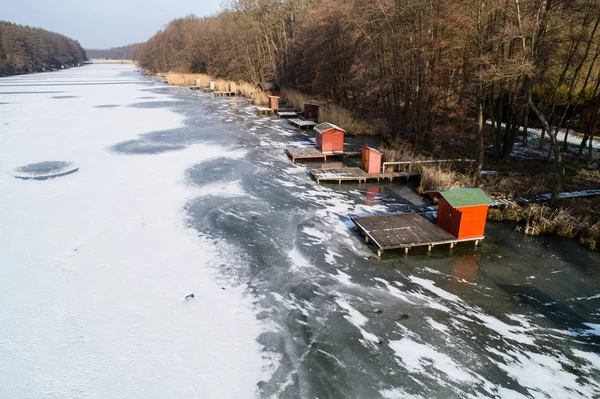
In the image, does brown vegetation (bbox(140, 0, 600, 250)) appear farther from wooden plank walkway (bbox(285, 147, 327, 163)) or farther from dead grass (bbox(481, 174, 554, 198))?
wooden plank walkway (bbox(285, 147, 327, 163))

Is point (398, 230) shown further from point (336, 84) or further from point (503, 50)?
point (336, 84)

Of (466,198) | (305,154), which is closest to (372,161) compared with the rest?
(305,154)

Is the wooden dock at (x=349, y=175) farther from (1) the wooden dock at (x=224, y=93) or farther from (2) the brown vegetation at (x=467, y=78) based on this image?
(1) the wooden dock at (x=224, y=93)

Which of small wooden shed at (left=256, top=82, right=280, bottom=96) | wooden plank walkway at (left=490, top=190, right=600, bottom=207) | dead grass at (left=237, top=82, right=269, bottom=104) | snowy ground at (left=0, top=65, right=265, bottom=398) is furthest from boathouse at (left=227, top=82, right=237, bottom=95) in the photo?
wooden plank walkway at (left=490, top=190, right=600, bottom=207)

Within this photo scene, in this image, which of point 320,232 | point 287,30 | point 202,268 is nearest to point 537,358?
point 320,232

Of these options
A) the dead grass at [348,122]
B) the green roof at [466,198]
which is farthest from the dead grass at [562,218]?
the dead grass at [348,122]
